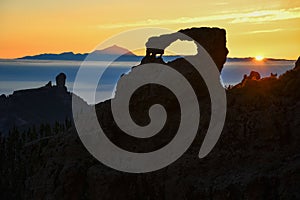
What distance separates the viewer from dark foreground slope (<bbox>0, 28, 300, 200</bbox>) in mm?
39094

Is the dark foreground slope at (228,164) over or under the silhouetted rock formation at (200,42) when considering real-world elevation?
under

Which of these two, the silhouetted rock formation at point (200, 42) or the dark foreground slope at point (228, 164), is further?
the silhouetted rock formation at point (200, 42)

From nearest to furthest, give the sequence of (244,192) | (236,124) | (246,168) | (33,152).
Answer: (244,192)
(246,168)
(236,124)
(33,152)

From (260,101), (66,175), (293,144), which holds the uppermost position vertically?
(260,101)

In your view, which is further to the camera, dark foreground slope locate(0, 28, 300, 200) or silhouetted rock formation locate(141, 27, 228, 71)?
silhouetted rock formation locate(141, 27, 228, 71)

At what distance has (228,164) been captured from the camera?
4250 centimetres

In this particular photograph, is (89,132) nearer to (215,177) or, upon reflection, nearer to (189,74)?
(189,74)

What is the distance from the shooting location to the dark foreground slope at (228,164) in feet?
128

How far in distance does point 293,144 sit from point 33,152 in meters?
29.1

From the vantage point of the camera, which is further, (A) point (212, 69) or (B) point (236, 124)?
(A) point (212, 69)

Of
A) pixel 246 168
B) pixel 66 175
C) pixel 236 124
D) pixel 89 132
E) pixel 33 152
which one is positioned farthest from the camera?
pixel 33 152

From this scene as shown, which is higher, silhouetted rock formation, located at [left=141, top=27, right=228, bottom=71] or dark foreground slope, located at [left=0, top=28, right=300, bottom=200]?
silhouetted rock formation, located at [left=141, top=27, right=228, bottom=71]

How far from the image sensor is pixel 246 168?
41.3 metres

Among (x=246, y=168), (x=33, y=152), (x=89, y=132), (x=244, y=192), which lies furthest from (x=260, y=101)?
(x=33, y=152)
